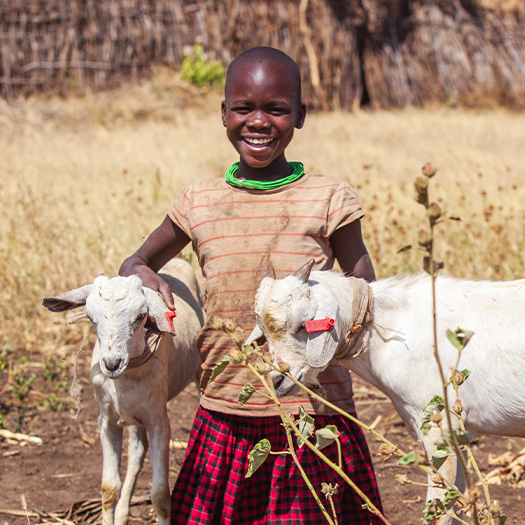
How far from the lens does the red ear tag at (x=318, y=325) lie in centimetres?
221

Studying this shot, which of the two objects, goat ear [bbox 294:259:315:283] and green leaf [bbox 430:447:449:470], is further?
goat ear [bbox 294:259:315:283]

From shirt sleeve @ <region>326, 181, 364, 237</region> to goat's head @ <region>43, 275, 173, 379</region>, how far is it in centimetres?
71

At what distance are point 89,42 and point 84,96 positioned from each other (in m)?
0.95

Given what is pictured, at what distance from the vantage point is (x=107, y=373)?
249 centimetres

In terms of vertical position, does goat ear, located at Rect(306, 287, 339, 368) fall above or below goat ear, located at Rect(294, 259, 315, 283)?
below

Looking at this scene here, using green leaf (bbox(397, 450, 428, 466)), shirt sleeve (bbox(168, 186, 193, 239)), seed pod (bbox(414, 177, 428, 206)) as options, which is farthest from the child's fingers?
seed pod (bbox(414, 177, 428, 206))

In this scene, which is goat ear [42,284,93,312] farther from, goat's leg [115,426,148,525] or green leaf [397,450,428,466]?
green leaf [397,450,428,466]

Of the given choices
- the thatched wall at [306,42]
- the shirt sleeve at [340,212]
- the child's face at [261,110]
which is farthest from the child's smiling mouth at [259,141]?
the thatched wall at [306,42]

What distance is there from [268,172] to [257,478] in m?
1.21

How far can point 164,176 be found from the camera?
24.9 feet

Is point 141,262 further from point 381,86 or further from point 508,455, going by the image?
point 381,86

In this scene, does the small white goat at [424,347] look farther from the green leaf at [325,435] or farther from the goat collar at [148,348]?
the goat collar at [148,348]

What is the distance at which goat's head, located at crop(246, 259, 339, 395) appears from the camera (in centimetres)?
220

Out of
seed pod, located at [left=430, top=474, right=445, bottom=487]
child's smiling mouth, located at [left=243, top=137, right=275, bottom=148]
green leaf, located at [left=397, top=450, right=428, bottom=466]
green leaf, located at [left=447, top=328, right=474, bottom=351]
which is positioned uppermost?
child's smiling mouth, located at [left=243, top=137, right=275, bottom=148]
